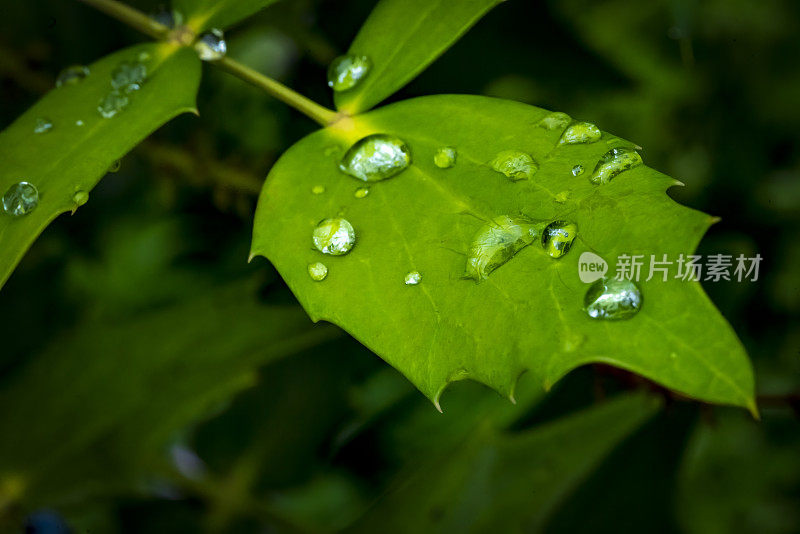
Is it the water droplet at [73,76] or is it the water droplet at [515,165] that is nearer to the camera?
the water droplet at [515,165]

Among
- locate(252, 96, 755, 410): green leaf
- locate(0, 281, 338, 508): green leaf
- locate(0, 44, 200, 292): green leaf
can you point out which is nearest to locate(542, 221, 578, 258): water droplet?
locate(252, 96, 755, 410): green leaf

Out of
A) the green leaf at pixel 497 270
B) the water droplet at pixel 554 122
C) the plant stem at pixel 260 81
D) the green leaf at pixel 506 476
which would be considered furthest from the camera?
the green leaf at pixel 506 476

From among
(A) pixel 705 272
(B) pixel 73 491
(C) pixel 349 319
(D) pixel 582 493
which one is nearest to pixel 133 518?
(B) pixel 73 491

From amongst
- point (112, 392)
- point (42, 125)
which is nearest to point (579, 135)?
point (42, 125)

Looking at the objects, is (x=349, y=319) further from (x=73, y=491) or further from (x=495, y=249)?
(x=73, y=491)

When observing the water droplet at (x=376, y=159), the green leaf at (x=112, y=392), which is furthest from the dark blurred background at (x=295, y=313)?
the water droplet at (x=376, y=159)

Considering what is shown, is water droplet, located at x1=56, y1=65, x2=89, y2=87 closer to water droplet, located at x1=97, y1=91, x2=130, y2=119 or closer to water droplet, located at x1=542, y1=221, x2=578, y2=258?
water droplet, located at x1=97, y1=91, x2=130, y2=119

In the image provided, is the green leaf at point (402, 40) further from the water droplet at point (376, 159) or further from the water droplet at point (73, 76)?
the water droplet at point (73, 76)
